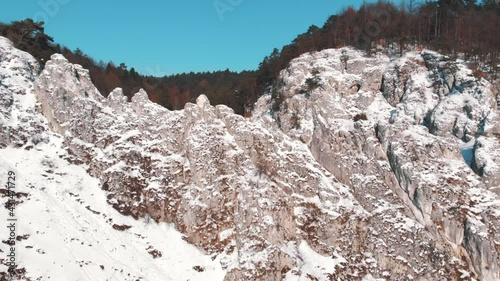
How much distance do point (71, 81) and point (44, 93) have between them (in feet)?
9.50

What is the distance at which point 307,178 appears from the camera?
35812 millimetres

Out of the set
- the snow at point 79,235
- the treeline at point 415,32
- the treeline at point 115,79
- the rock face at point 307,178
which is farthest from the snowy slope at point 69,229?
the treeline at point 415,32

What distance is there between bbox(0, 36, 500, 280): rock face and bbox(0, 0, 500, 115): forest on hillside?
36.8 feet

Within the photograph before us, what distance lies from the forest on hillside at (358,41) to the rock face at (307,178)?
11.2 meters

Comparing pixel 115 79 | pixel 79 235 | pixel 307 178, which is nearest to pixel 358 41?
pixel 307 178

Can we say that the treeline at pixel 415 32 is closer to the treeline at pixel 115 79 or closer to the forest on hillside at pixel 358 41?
the forest on hillside at pixel 358 41

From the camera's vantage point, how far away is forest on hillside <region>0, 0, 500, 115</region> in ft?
169

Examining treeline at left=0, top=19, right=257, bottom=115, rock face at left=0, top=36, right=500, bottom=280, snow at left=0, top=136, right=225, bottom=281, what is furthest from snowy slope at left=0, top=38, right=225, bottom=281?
treeline at left=0, top=19, right=257, bottom=115

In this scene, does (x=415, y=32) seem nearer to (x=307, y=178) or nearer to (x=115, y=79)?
(x=307, y=178)

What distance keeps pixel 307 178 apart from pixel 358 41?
3386 centimetres

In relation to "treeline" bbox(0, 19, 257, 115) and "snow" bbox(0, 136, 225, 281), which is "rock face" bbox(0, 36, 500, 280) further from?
"treeline" bbox(0, 19, 257, 115)

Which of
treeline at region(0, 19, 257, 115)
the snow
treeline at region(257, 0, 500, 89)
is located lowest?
the snow

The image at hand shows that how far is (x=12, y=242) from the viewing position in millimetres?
25906

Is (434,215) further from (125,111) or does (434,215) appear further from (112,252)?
(125,111)
